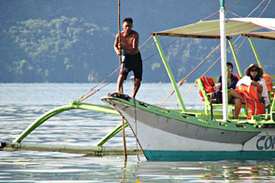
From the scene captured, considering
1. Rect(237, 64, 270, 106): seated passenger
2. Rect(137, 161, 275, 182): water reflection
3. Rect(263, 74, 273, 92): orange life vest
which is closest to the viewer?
Rect(137, 161, 275, 182): water reflection

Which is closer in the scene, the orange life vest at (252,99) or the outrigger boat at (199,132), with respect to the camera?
the outrigger boat at (199,132)

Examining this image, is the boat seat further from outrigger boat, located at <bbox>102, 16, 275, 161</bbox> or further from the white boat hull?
the white boat hull

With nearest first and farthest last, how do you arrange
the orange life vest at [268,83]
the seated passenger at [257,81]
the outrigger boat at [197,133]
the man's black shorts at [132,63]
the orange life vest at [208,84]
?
1. the outrigger boat at [197,133]
2. the man's black shorts at [132,63]
3. the seated passenger at [257,81]
4. the orange life vest at [208,84]
5. the orange life vest at [268,83]

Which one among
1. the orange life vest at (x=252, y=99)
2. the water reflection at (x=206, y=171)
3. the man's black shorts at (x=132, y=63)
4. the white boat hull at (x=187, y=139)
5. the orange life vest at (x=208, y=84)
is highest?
the man's black shorts at (x=132, y=63)

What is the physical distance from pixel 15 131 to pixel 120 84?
1113cm

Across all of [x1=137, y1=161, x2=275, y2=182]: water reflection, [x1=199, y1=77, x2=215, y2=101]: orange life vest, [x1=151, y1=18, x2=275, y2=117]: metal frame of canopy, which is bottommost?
[x1=137, y1=161, x2=275, y2=182]: water reflection

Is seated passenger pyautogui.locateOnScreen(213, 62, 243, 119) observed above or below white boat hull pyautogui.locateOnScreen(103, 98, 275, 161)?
above

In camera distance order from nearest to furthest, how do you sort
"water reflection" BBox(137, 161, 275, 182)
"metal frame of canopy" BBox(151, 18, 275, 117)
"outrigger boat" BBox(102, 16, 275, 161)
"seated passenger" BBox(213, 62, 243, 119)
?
"water reflection" BBox(137, 161, 275, 182) → "outrigger boat" BBox(102, 16, 275, 161) → "seated passenger" BBox(213, 62, 243, 119) → "metal frame of canopy" BBox(151, 18, 275, 117)

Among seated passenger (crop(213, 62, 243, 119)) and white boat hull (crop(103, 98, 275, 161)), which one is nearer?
white boat hull (crop(103, 98, 275, 161))

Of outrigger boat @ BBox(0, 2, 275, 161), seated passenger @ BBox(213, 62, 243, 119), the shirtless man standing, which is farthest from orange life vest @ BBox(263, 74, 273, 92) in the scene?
the shirtless man standing

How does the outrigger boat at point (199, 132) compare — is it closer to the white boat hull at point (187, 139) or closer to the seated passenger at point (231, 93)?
the white boat hull at point (187, 139)

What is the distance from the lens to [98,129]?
26.9 metres

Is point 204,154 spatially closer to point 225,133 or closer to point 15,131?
point 225,133

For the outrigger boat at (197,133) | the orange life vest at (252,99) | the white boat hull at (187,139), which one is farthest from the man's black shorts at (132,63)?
the orange life vest at (252,99)
